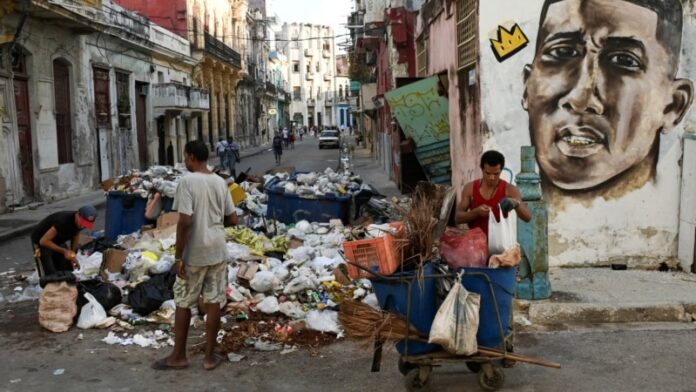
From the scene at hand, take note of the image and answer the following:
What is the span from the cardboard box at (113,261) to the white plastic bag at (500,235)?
5074 mm

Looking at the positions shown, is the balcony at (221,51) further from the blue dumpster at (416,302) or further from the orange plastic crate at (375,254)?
the blue dumpster at (416,302)

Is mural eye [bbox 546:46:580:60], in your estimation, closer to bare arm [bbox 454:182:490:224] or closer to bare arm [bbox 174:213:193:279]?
bare arm [bbox 454:182:490:224]

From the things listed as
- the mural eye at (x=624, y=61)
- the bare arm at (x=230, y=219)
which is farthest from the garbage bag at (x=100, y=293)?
the mural eye at (x=624, y=61)

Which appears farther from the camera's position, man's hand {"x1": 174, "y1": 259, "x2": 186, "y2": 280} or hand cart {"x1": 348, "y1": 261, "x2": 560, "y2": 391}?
man's hand {"x1": 174, "y1": 259, "x2": 186, "y2": 280}

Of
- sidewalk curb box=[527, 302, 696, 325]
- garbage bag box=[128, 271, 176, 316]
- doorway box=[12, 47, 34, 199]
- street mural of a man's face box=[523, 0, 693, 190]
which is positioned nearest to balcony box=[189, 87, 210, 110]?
doorway box=[12, 47, 34, 199]

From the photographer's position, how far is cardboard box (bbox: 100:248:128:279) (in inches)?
315

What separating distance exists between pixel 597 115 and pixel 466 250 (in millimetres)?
4096

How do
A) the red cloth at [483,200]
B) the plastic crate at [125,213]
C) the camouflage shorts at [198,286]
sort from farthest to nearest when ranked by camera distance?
1. the plastic crate at [125,213]
2. the camouflage shorts at [198,286]
3. the red cloth at [483,200]

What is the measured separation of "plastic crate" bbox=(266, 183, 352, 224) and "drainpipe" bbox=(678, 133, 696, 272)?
5065 mm

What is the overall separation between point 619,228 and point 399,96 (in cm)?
471

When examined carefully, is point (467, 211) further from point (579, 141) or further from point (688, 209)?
point (688, 209)

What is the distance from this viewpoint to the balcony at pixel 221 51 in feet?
123

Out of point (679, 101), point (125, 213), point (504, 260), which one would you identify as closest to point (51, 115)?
point (125, 213)

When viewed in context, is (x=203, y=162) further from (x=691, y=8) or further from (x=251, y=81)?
(x=251, y=81)
